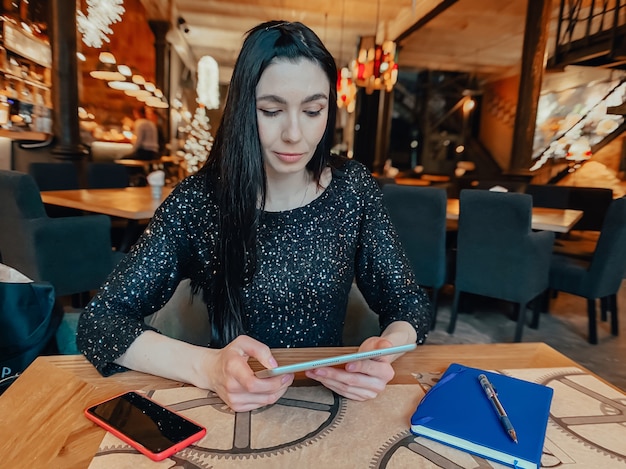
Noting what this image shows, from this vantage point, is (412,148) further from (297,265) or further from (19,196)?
(297,265)

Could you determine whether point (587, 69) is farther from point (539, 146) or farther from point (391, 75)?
point (391, 75)

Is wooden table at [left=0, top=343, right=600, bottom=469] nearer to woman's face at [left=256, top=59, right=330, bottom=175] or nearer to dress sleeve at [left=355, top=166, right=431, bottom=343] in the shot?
dress sleeve at [left=355, top=166, right=431, bottom=343]

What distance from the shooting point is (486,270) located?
3018 mm

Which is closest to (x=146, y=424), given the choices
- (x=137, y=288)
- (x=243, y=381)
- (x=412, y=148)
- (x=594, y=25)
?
(x=243, y=381)

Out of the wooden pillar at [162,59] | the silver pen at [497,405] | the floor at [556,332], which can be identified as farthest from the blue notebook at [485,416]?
the wooden pillar at [162,59]

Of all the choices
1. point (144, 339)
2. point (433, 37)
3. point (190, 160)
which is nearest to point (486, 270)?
point (144, 339)

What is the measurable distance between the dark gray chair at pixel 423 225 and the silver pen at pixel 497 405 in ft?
7.73

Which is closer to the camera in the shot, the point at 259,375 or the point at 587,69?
the point at 259,375

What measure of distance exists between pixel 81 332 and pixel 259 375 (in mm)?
413

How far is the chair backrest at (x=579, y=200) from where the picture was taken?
15.0 ft

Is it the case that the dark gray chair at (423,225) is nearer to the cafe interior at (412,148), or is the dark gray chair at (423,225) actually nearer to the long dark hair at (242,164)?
the cafe interior at (412,148)

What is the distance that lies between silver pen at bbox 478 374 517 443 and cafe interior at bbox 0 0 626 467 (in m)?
0.12

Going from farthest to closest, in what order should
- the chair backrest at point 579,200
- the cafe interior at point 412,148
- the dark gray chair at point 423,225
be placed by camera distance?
the chair backrest at point 579,200
the dark gray chair at point 423,225
the cafe interior at point 412,148

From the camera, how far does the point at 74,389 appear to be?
760mm
